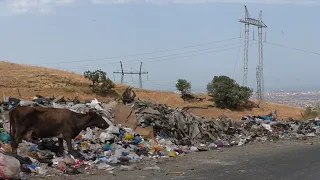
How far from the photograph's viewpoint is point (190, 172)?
10.3 m

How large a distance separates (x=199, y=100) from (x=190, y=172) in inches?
1287

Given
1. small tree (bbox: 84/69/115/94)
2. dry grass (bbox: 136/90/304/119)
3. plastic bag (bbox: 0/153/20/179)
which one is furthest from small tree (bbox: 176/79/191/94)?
plastic bag (bbox: 0/153/20/179)

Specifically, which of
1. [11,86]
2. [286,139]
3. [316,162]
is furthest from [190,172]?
[11,86]

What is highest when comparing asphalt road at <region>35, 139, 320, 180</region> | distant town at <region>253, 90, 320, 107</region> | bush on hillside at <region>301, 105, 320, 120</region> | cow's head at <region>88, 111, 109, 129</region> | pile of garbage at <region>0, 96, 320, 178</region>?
cow's head at <region>88, 111, 109, 129</region>

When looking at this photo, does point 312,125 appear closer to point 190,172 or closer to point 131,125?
point 131,125

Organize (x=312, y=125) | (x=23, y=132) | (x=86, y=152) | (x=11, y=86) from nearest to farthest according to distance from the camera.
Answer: (x=23, y=132) < (x=86, y=152) < (x=312, y=125) < (x=11, y=86)

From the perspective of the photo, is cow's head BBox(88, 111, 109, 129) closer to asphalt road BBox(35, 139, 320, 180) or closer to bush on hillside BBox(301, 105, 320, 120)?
asphalt road BBox(35, 139, 320, 180)

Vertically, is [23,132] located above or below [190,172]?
above

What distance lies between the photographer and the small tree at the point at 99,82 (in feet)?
133

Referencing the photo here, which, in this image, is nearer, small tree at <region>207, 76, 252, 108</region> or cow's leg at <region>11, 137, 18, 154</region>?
cow's leg at <region>11, 137, 18, 154</region>

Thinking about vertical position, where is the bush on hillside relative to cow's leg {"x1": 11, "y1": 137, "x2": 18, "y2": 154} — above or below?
below

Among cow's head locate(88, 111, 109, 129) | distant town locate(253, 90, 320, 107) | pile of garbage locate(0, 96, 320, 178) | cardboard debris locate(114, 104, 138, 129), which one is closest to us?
pile of garbage locate(0, 96, 320, 178)

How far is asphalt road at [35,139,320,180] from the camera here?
32.0 feet

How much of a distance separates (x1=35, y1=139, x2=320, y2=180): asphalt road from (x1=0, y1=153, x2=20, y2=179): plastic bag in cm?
126
